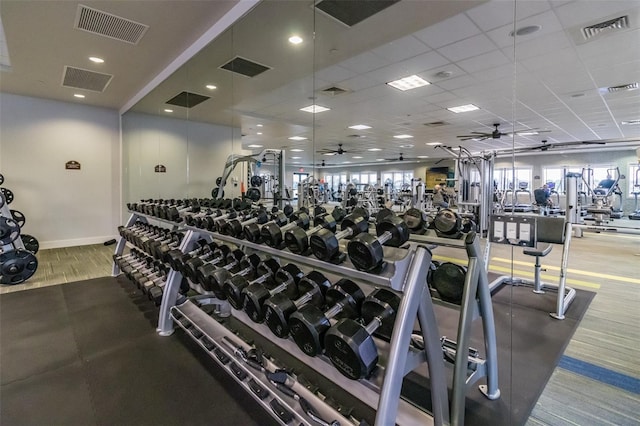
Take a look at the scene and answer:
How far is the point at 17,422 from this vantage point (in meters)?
1.45

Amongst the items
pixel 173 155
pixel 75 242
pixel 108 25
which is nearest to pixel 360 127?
pixel 173 155

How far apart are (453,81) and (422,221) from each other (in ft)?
9.79

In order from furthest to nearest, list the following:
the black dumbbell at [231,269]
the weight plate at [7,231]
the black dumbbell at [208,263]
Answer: the weight plate at [7,231] < the black dumbbell at [208,263] < the black dumbbell at [231,269]

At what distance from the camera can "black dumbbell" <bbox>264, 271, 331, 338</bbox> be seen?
1401mm

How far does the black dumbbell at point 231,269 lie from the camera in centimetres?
184

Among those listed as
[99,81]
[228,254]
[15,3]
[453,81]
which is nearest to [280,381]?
[228,254]

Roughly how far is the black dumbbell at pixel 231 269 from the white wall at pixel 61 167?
5250mm

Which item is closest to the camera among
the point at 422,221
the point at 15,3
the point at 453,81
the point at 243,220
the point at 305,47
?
the point at 422,221

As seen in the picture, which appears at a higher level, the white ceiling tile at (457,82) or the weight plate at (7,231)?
the white ceiling tile at (457,82)

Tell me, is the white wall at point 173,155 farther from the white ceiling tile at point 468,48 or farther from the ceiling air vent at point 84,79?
the white ceiling tile at point 468,48

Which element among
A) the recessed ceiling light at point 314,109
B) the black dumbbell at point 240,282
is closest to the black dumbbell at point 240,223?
the black dumbbell at point 240,282

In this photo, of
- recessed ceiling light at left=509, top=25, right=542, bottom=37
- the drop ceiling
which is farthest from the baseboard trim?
recessed ceiling light at left=509, top=25, right=542, bottom=37

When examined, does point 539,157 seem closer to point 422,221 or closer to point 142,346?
point 422,221

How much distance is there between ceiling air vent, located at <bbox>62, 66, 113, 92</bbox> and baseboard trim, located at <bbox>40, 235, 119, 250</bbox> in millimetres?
2820
